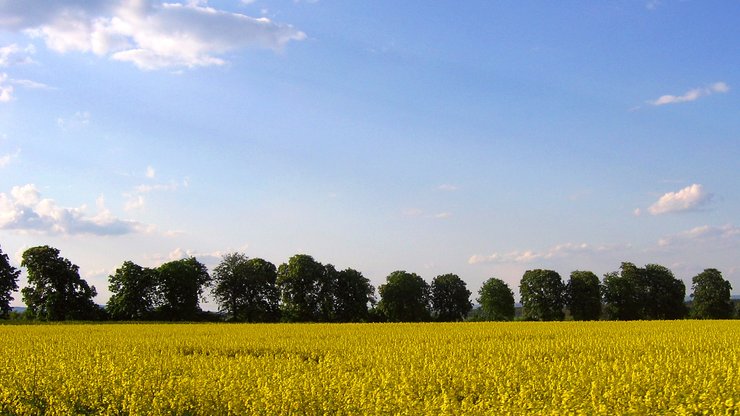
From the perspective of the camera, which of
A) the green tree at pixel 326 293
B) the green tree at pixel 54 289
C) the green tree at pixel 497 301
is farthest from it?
the green tree at pixel 497 301

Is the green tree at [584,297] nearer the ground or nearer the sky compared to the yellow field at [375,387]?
nearer the sky

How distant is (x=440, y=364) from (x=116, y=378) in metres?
7.42

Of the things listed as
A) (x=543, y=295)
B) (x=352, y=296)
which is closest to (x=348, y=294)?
(x=352, y=296)

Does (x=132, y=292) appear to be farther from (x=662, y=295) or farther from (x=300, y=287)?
(x=662, y=295)

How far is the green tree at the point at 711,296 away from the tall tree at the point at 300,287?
49.2m

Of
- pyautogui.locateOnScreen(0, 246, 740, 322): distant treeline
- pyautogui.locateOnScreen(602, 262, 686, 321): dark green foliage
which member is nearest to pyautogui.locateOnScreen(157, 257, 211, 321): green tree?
pyautogui.locateOnScreen(0, 246, 740, 322): distant treeline

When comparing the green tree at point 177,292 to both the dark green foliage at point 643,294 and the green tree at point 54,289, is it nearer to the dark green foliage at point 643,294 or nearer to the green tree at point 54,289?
the green tree at point 54,289

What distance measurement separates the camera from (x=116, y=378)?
1425 cm

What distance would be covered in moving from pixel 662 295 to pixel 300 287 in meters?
46.8

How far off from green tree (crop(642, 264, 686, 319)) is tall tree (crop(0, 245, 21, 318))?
7613 cm

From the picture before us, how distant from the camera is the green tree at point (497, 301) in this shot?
87.9 meters

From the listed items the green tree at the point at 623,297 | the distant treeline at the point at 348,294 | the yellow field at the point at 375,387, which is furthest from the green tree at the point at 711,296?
the yellow field at the point at 375,387

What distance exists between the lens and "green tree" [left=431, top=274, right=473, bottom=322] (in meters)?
89.0

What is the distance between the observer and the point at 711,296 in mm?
84688
